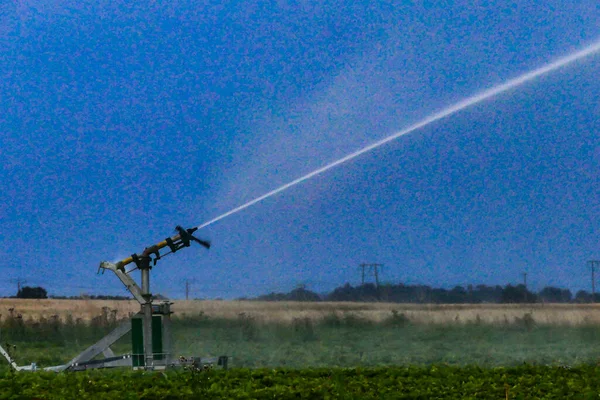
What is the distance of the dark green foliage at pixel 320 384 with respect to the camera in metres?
11.5

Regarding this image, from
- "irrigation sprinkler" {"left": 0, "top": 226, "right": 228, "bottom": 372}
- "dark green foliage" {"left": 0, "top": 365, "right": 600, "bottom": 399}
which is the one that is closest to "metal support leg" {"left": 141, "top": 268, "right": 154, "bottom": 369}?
"irrigation sprinkler" {"left": 0, "top": 226, "right": 228, "bottom": 372}

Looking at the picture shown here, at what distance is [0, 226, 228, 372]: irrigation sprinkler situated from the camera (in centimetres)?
1559

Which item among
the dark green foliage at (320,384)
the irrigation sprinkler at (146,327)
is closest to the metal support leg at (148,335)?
the irrigation sprinkler at (146,327)

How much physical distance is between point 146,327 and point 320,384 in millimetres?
4734

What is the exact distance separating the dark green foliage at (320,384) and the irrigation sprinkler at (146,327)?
1499 mm

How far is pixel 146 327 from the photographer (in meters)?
15.6

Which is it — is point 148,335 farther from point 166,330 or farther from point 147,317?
point 166,330

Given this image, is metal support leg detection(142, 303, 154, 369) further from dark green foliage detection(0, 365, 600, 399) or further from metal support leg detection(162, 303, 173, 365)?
dark green foliage detection(0, 365, 600, 399)

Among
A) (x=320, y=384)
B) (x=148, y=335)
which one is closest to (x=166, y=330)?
(x=148, y=335)

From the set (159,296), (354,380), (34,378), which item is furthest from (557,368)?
(34,378)

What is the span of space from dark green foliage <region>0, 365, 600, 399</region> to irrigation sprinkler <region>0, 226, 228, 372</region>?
1.50 m

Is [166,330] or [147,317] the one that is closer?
[147,317]

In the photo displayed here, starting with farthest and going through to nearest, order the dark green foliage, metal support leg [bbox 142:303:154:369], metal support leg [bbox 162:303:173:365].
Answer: metal support leg [bbox 162:303:173:365]
metal support leg [bbox 142:303:154:369]
the dark green foliage

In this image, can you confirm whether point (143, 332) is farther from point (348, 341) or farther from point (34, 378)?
point (348, 341)
